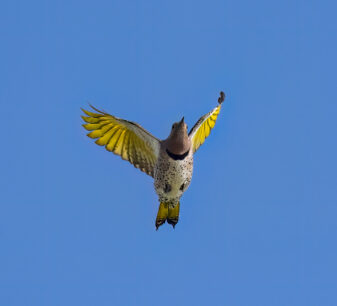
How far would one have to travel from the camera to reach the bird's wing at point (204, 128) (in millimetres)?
14714

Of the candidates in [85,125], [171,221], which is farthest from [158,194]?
[85,125]

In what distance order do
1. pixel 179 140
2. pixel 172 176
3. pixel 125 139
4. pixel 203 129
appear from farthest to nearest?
pixel 203 129 → pixel 125 139 → pixel 172 176 → pixel 179 140

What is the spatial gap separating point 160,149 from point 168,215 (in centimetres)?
116

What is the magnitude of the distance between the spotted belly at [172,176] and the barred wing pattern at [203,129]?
587 mm

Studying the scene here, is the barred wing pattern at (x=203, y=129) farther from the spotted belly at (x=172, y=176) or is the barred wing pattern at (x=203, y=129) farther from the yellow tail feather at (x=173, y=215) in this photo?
the yellow tail feather at (x=173, y=215)

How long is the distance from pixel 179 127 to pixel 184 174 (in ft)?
2.41

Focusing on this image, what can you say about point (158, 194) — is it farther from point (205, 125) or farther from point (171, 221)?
point (205, 125)

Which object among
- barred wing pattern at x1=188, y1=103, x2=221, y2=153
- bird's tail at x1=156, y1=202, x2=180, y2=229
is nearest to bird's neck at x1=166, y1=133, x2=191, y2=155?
barred wing pattern at x1=188, y1=103, x2=221, y2=153

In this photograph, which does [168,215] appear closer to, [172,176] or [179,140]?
[172,176]

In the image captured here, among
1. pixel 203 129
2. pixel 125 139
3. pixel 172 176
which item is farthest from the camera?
pixel 203 129

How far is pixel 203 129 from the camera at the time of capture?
1532cm

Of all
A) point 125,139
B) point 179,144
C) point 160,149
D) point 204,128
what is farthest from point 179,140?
point 204,128

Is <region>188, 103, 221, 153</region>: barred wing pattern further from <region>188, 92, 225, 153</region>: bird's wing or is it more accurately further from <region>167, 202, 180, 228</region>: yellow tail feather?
<region>167, 202, 180, 228</region>: yellow tail feather

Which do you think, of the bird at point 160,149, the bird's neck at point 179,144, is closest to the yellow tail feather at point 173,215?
the bird at point 160,149
